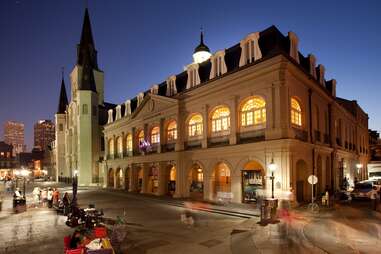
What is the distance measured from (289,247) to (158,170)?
883 inches

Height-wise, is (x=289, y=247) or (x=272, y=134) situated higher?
(x=272, y=134)

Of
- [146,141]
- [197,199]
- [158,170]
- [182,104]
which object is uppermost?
[182,104]

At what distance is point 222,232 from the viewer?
14781 millimetres

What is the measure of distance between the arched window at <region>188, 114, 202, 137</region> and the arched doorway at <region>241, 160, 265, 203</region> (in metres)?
6.72

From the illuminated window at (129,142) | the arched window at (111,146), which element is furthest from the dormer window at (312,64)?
the arched window at (111,146)

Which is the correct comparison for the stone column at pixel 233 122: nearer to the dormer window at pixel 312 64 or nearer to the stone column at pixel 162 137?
the dormer window at pixel 312 64

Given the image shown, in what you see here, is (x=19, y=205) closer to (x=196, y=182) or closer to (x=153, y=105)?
(x=196, y=182)

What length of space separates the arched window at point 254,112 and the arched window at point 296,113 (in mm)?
2287

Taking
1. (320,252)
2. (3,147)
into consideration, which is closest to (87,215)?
(320,252)

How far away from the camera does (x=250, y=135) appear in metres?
23.2

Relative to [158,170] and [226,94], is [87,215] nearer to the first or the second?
[226,94]

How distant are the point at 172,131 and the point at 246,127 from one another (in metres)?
10.9

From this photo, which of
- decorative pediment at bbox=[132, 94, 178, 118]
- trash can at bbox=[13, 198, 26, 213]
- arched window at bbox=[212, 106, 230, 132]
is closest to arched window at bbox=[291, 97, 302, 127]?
arched window at bbox=[212, 106, 230, 132]

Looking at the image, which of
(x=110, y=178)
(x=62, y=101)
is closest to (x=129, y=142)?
(x=110, y=178)
